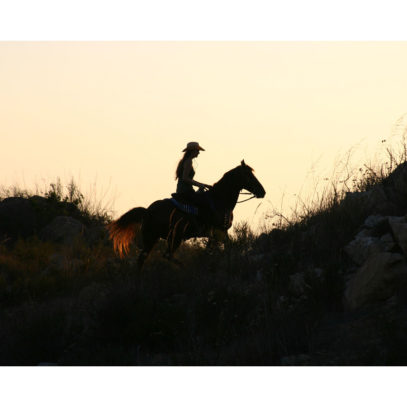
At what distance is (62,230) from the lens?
59.4 feet

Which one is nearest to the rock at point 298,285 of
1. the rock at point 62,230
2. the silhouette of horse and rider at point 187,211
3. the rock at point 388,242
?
the rock at point 388,242

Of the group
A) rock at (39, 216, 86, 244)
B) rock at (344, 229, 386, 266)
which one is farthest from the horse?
rock at (39, 216, 86, 244)

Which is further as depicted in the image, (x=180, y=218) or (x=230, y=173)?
(x=230, y=173)

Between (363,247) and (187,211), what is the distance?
12.0 ft

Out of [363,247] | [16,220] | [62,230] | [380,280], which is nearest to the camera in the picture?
[380,280]

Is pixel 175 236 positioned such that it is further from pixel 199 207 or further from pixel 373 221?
pixel 373 221

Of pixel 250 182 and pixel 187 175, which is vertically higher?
pixel 187 175

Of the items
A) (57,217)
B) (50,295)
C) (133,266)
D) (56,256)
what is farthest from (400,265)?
(57,217)

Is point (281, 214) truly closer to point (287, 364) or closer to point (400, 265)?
point (400, 265)

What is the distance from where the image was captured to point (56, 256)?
15.4 meters

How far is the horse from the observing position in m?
13.5

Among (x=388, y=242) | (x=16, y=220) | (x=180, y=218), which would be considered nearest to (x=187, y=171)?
(x=180, y=218)

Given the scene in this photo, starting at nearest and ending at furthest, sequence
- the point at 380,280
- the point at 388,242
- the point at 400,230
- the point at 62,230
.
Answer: the point at 380,280 → the point at 400,230 → the point at 388,242 → the point at 62,230

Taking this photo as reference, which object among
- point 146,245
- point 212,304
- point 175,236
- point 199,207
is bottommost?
point 212,304
